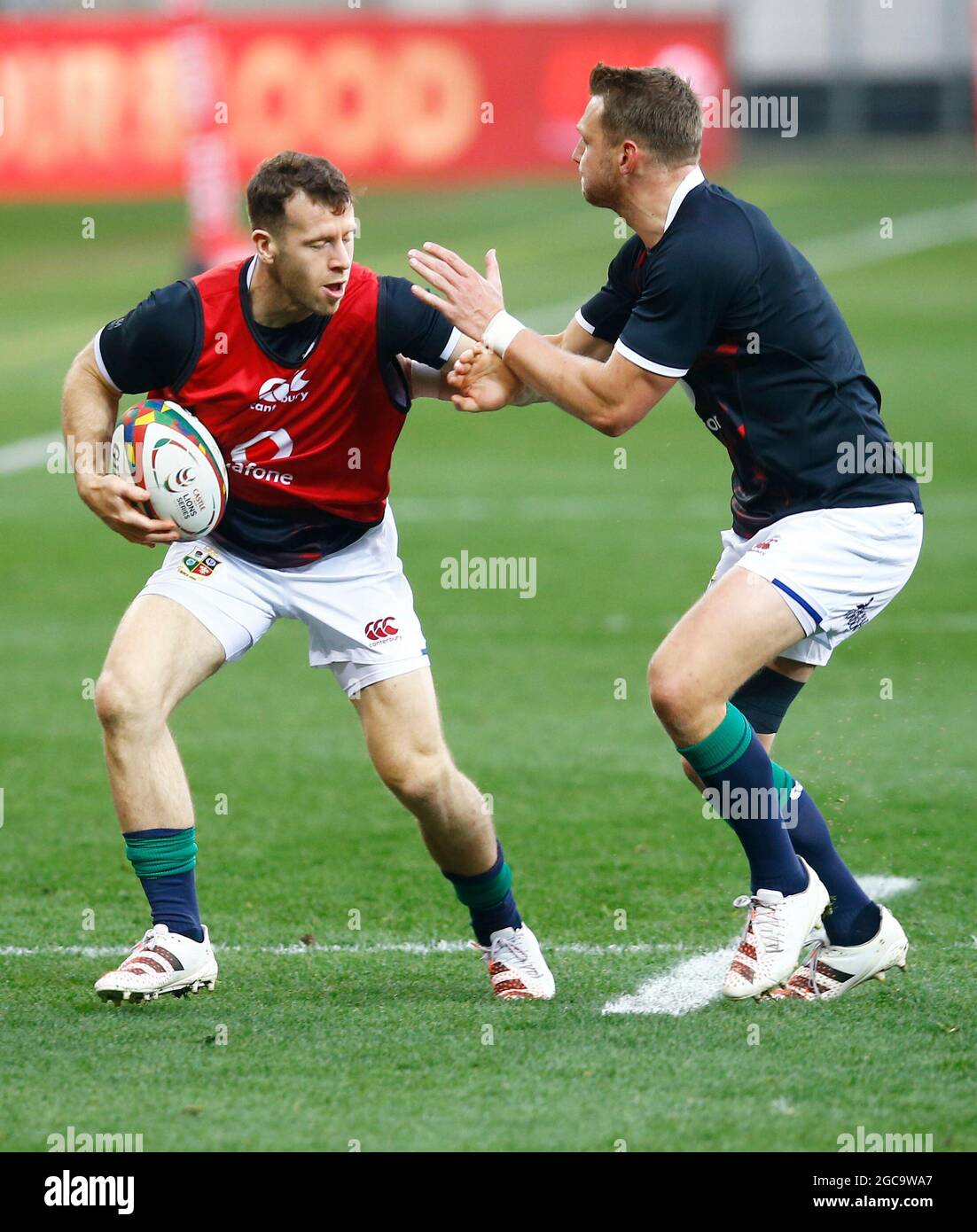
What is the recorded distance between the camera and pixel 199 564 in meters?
5.66

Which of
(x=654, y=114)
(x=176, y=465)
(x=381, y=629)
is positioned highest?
(x=654, y=114)

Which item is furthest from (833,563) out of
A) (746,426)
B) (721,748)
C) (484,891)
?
(484,891)

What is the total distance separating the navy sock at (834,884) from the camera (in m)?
5.44

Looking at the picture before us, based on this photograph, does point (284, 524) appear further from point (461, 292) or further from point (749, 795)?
point (749, 795)

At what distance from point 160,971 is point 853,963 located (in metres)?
1.90

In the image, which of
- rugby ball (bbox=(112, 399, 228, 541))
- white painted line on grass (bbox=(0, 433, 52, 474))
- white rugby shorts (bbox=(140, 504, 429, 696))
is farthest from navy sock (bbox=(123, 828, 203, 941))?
white painted line on grass (bbox=(0, 433, 52, 474))

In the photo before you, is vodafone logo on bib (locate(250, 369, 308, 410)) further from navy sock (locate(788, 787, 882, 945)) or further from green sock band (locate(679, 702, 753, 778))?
navy sock (locate(788, 787, 882, 945))

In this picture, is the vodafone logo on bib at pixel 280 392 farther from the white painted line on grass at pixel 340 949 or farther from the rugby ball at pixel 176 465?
the white painted line on grass at pixel 340 949

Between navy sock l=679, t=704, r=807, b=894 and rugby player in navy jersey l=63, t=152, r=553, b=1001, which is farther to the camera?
rugby player in navy jersey l=63, t=152, r=553, b=1001

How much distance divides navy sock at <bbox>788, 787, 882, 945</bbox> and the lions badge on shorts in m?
1.80

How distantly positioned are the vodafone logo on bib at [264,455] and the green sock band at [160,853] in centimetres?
103

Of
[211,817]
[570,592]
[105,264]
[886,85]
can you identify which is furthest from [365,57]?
[211,817]

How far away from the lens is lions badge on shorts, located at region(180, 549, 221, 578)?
5.63 m

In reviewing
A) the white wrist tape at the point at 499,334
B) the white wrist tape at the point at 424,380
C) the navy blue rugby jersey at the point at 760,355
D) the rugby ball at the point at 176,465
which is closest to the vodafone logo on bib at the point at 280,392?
the rugby ball at the point at 176,465
